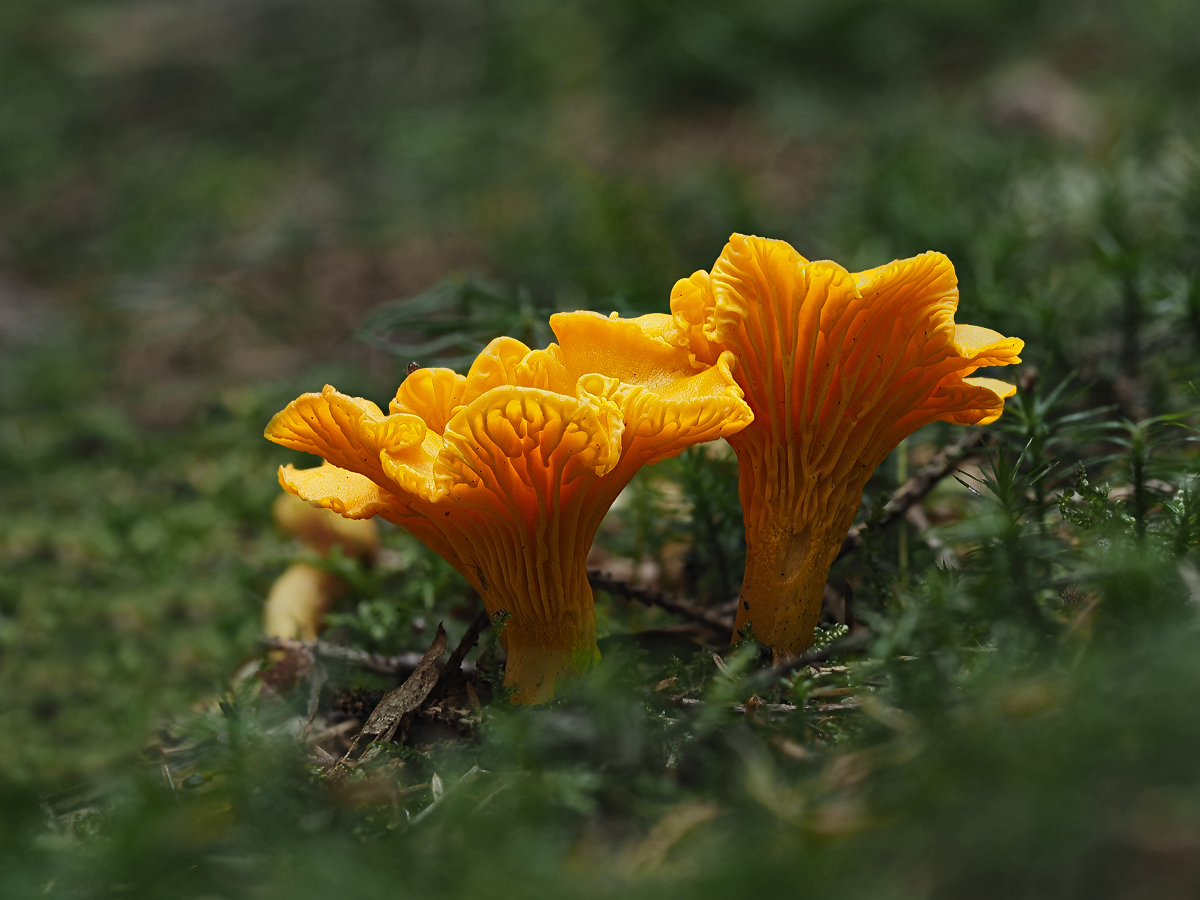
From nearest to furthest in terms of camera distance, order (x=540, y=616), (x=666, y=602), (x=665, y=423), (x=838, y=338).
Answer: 1. (x=665, y=423)
2. (x=838, y=338)
3. (x=540, y=616)
4. (x=666, y=602)

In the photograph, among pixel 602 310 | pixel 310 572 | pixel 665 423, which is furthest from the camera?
pixel 602 310

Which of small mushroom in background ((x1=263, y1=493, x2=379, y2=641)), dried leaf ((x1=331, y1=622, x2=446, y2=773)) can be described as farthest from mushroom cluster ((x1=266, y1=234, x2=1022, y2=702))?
small mushroom in background ((x1=263, y1=493, x2=379, y2=641))

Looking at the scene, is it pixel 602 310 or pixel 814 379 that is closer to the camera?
pixel 814 379

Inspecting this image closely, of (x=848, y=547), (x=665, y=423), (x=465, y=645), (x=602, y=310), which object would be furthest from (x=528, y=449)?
(x=602, y=310)

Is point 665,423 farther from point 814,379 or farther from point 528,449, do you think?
point 814,379

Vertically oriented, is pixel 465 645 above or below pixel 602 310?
below

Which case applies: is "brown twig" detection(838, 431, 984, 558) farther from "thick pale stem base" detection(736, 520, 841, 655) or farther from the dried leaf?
the dried leaf

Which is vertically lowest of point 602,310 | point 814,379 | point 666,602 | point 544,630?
point 666,602
